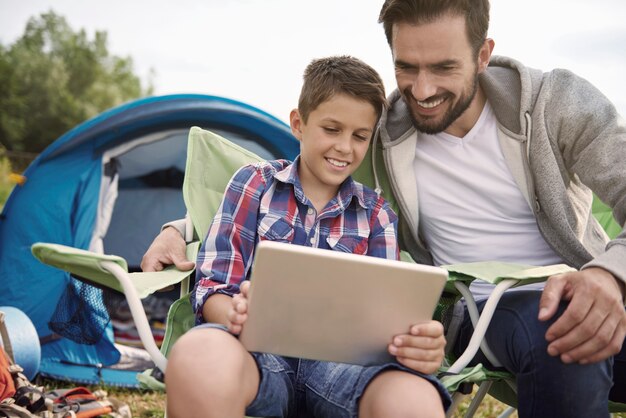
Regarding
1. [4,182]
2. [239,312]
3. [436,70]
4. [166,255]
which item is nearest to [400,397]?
[239,312]

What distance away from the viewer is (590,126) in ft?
6.03

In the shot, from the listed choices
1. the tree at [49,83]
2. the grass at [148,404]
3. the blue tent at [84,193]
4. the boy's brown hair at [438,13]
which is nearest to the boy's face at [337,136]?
the boy's brown hair at [438,13]

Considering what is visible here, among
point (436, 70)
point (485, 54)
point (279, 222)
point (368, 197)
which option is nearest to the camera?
point (279, 222)

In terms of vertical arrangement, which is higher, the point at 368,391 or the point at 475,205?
the point at 475,205

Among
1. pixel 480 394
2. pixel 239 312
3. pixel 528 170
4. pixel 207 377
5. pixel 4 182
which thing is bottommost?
pixel 4 182

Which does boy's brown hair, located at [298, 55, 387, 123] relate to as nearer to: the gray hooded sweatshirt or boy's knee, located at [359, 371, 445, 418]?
the gray hooded sweatshirt

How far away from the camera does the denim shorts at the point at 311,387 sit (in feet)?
4.38

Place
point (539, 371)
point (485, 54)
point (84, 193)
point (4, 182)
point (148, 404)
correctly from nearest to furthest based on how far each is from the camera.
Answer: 1. point (539, 371)
2. point (485, 54)
3. point (148, 404)
4. point (84, 193)
5. point (4, 182)

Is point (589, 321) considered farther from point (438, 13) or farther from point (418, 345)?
point (438, 13)

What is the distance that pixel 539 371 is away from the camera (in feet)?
4.71

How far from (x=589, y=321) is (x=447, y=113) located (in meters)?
0.77

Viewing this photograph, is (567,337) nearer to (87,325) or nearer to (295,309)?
(295,309)

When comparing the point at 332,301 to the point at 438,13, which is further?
the point at 438,13

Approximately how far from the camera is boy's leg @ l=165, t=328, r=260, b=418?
120cm
